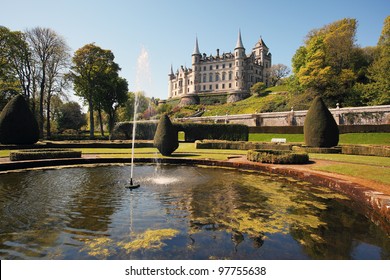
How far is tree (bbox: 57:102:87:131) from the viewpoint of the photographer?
52.3 metres

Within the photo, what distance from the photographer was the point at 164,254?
367 centimetres

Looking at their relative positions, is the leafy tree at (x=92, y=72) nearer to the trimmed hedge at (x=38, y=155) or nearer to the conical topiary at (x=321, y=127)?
the trimmed hedge at (x=38, y=155)

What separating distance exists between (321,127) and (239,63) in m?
73.7

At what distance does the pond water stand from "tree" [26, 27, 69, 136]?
29044mm

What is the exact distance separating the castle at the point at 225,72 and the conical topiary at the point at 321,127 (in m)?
66.4

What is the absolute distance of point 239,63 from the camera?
282 feet

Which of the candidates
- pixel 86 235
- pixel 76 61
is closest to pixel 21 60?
pixel 76 61

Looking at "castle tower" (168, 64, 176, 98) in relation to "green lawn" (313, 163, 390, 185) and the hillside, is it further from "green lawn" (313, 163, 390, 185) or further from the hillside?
"green lawn" (313, 163, 390, 185)

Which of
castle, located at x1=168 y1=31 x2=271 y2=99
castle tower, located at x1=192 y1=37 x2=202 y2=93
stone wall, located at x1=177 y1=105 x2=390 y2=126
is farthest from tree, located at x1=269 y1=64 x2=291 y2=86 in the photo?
stone wall, located at x1=177 y1=105 x2=390 y2=126

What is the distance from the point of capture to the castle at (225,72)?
8635 cm

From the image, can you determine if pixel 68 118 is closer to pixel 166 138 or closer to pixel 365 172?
pixel 166 138

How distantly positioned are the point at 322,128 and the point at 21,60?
35857 millimetres

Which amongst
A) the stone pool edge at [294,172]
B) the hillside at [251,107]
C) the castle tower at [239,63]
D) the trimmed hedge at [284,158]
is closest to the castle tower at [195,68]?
the castle tower at [239,63]
